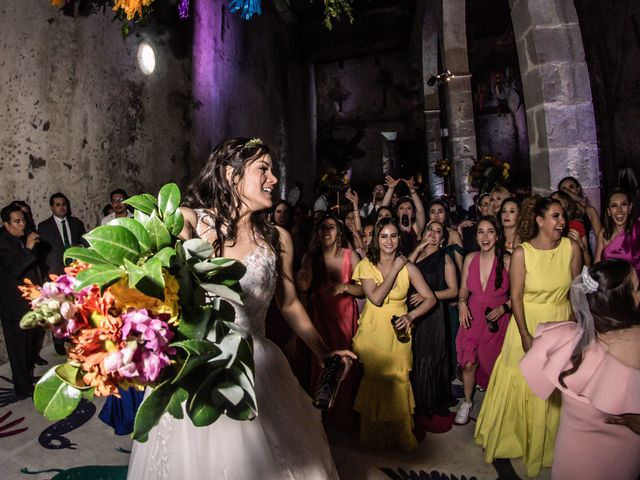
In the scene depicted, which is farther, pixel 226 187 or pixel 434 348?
pixel 434 348

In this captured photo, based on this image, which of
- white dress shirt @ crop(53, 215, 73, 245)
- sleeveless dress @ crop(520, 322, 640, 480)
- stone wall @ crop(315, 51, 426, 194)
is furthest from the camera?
stone wall @ crop(315, 51, 426, 194)

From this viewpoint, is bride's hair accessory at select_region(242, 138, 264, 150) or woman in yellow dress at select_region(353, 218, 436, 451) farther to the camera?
woman in yellow dress at select_region(353, 218, 436, 451)

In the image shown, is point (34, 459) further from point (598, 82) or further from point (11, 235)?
point (598, 82)

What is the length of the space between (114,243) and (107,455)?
9.86 feet

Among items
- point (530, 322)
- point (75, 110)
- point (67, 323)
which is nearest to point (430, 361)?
point (530, 322)

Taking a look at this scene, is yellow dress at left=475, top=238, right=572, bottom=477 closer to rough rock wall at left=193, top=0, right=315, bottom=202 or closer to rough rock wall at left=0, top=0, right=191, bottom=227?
rough rock wall at left=0, top=0, right=191, bottom=227

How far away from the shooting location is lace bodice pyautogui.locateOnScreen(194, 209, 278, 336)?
1.91 meters

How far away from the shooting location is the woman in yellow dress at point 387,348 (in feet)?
10.9

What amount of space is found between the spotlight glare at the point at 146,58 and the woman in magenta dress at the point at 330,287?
4970 mm

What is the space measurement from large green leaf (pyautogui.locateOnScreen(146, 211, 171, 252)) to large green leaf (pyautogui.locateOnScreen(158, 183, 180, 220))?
0.25 feet

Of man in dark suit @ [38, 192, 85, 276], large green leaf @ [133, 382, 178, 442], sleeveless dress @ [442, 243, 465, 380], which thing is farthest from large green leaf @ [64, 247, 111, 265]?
man in dark suit @ [38, 192, 85, 276]

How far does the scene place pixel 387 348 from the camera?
3.40m

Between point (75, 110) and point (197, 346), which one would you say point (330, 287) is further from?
point (75, 110)

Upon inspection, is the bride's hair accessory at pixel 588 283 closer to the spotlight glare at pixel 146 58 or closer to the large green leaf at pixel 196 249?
the large green leaf at pixel 196 249
